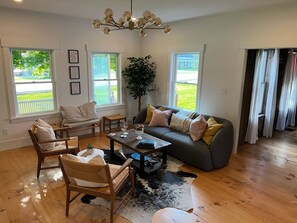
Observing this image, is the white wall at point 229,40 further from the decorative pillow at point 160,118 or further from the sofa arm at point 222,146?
the decorative pillow at point 160,118

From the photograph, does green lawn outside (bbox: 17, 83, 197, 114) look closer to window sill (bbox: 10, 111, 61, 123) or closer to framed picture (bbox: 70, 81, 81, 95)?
window sill (bbox: 10, 111, 61, 123)

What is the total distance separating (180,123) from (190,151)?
32.2 inches

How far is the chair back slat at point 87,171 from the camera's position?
221cm

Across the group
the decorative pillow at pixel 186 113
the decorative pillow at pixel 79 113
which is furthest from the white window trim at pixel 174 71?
the decorative pillow at pixel 79 113

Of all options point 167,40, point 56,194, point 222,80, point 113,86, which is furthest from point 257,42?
point 56,194

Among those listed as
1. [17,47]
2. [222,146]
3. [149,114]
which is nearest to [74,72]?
[17,47]

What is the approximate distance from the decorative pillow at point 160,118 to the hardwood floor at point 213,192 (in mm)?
1227

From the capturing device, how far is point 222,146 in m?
3.67

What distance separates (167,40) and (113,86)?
72.0 inches

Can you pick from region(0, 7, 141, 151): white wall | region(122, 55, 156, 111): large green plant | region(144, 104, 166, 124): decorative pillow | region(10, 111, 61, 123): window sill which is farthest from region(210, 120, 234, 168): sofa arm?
region(10, 111, 61, 123): window sill

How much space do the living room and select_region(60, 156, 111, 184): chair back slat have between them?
9.01 feet

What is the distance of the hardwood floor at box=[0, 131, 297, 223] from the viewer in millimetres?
2545

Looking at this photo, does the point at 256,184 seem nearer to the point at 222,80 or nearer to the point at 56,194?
the point at 222,80

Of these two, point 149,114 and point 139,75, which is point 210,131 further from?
point 139,75
